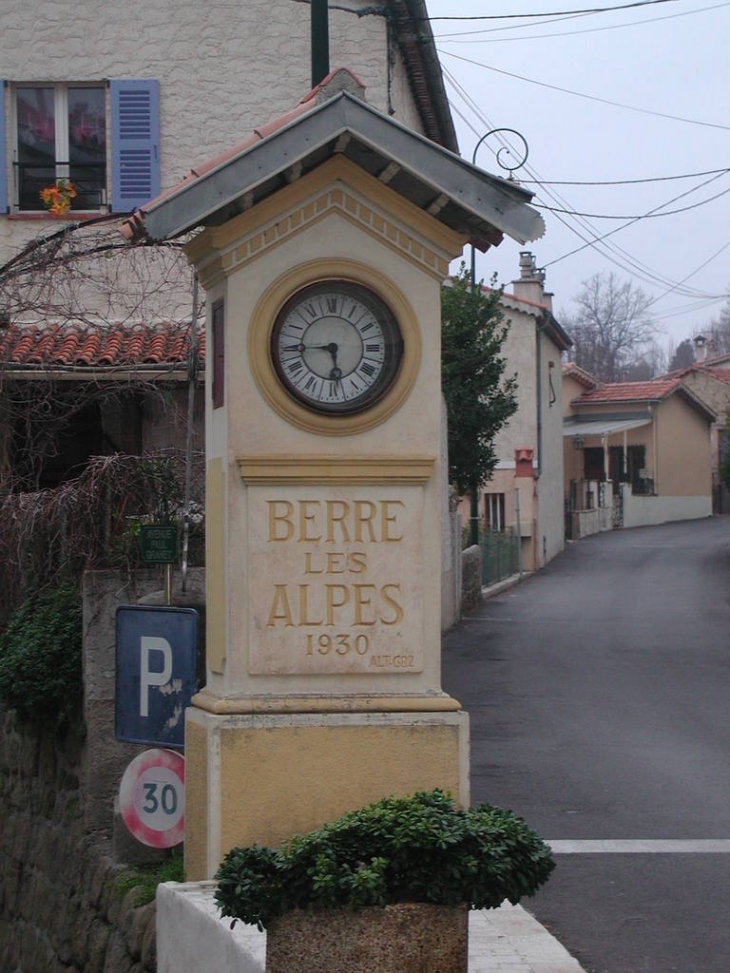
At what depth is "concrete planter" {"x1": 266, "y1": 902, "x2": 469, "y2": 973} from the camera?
500 cm

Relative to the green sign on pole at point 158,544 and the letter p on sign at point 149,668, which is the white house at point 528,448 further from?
the letter p on sign at point 149,668

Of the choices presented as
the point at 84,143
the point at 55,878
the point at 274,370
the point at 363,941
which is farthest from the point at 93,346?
the point at 363,941

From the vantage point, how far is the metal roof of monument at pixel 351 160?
6379 millimetres

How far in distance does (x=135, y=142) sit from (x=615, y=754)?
27.7 feet

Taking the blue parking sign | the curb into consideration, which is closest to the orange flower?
the blue parking sign

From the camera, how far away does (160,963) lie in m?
6.66

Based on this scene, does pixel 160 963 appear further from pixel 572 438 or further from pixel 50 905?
pixel 572 438

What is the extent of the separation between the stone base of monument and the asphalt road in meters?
1.05

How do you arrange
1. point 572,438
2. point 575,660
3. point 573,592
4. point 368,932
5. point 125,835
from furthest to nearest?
point 572,438, point 573,592, point 575,660, point 125,835, point 368,932

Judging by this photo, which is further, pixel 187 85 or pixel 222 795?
pixel 187 85

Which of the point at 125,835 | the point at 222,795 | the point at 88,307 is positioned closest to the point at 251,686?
the point at 222,795

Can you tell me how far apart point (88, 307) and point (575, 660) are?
296 inches

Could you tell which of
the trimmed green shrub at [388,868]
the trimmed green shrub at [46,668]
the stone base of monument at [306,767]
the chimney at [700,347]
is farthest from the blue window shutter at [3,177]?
the chimney at [700,347]

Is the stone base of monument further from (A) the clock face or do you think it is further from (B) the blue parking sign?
(A) the clock face
